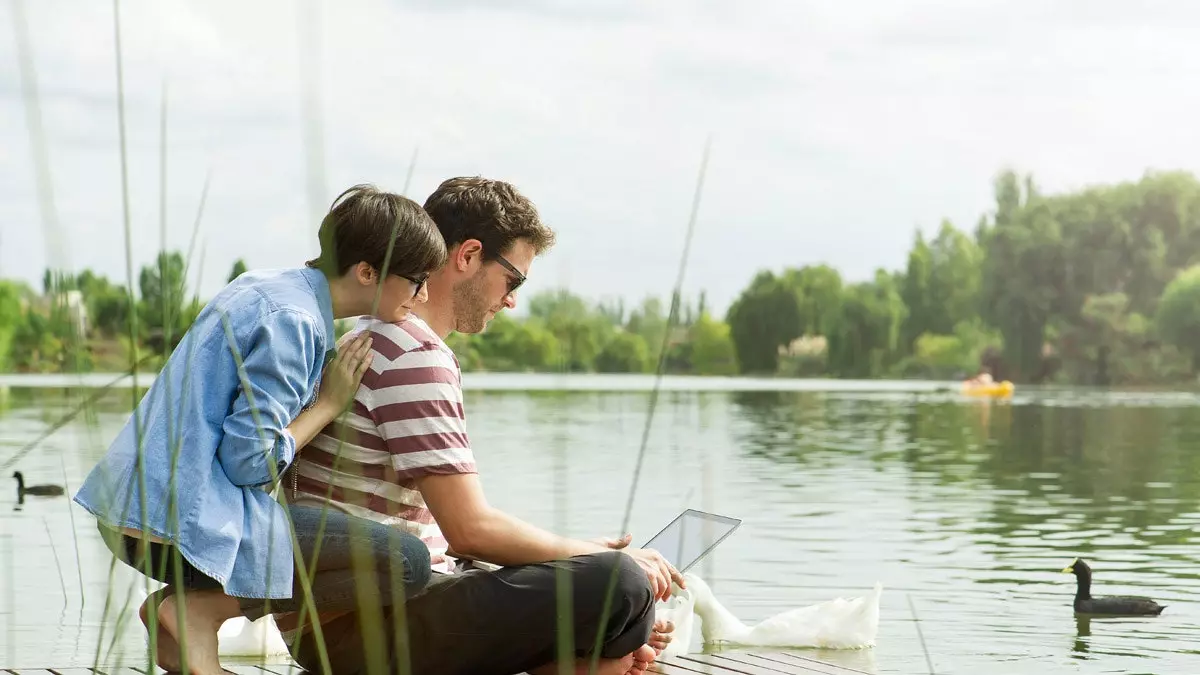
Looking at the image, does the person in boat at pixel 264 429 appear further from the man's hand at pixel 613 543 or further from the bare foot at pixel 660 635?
the bare foot at pixel 660 635

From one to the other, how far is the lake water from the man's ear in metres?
0.61

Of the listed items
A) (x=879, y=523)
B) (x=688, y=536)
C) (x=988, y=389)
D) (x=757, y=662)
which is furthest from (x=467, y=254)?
(x=988, y=389)

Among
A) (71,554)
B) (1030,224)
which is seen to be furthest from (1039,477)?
(1030,224)

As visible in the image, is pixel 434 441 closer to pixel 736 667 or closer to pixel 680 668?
pixel 680 668

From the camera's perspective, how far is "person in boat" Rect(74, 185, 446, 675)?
9.92ft

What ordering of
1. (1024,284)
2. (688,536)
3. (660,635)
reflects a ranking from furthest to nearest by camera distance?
(1024,284), (688,536), (660,635)

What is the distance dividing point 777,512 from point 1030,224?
2637 inches

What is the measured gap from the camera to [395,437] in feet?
10.8

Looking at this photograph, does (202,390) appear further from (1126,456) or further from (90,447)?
(1126,456)

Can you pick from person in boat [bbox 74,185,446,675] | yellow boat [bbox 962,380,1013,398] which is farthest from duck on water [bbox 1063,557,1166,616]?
yellow boat [bbox 962,380,1013,398]

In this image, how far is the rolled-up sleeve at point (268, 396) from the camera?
9.93 ft

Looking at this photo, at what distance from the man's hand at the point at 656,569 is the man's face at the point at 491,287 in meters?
0.63

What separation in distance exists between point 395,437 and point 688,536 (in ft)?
3.46

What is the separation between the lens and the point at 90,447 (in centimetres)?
244
